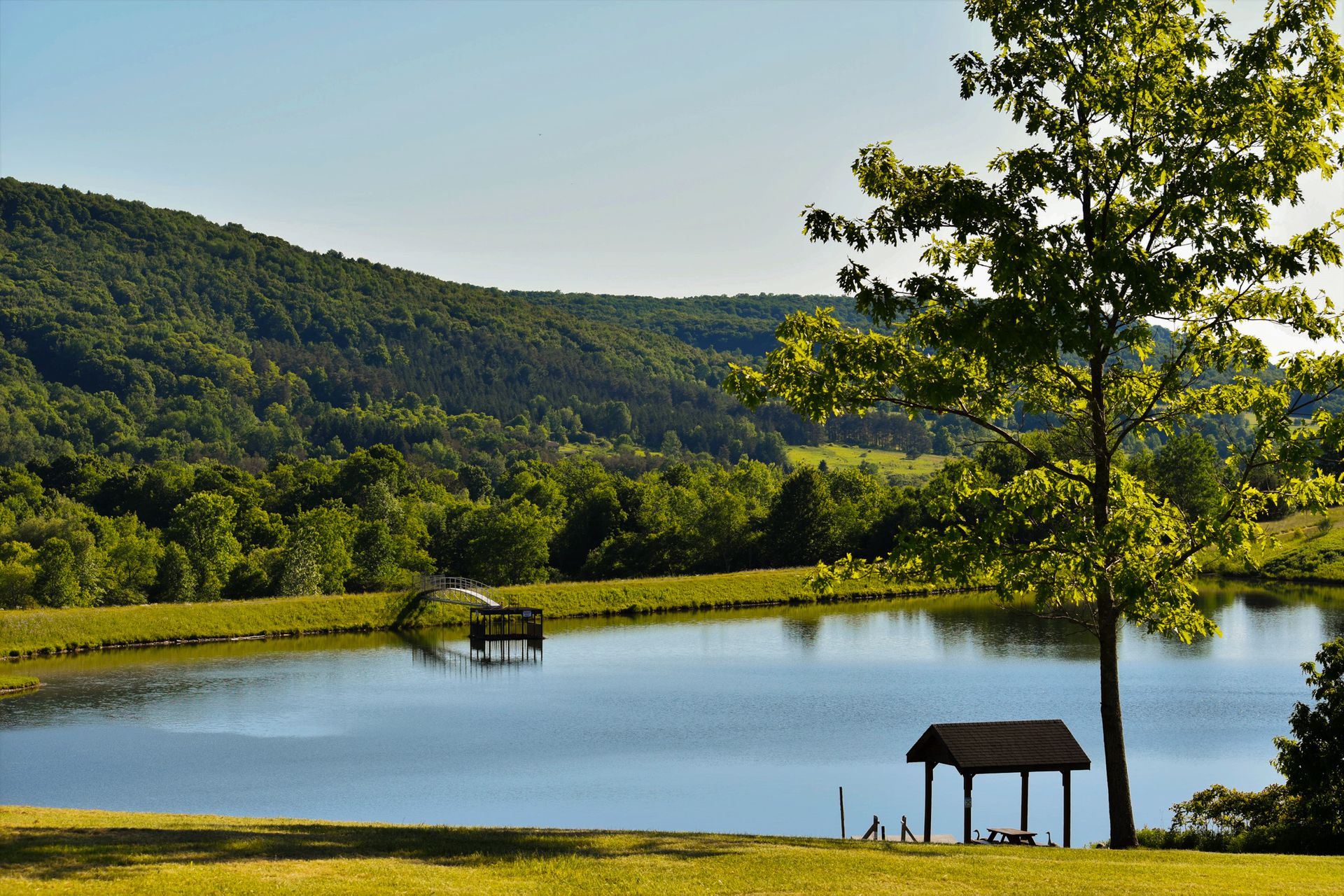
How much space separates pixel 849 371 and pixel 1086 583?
157 inches

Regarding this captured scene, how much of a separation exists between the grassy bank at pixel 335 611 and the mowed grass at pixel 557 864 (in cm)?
4502

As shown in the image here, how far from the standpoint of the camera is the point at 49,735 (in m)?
36.2

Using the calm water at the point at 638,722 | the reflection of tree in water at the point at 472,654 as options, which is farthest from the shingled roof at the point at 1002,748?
the reflection of tree in water at the point at 472,654

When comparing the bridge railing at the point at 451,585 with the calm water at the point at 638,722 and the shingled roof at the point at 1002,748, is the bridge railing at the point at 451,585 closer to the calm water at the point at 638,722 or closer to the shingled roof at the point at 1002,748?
the calm water at the point at 638,722

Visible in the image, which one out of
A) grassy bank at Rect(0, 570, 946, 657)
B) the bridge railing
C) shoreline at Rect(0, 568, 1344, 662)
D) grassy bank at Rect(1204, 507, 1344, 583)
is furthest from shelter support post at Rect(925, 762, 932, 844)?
grassy bank at Rect(1204, 507, 1344, 583)

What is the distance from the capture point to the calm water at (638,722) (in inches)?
1058

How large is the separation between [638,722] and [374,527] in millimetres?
47737

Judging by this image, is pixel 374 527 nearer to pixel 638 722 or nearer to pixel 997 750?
pixel 638 722

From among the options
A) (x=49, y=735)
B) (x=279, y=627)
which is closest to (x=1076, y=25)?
(x=49, y=735)

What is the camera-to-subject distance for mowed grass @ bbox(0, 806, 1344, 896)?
1253 centimetres

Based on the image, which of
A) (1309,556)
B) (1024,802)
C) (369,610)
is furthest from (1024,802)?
(1309,556)

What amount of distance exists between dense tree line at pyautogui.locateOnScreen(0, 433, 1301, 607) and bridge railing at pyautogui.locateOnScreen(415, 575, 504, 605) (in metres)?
3.38

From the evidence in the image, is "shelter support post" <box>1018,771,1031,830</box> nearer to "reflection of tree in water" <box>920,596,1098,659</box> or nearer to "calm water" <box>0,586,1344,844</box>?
"calm water" <box>0,586,1344,844</box>

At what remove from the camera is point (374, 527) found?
81062 millimetres
